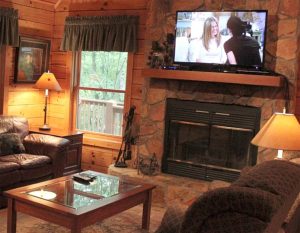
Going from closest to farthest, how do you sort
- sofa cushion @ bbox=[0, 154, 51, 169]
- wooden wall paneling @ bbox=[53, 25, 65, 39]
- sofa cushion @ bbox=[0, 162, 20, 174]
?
sofa cushion @ bbox=[0, 162, 20, 174], sofa cushion @ bbox=[0, 154, 51, 169], wooden wall paneling @ bbox=[53, 25, 65, 39]

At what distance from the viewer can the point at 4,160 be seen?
4.41m

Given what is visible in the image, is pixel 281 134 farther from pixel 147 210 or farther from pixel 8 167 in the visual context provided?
pixel 8 167

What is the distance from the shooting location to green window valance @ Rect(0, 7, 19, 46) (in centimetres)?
527

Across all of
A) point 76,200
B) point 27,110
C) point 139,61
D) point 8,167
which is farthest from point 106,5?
point 76,200

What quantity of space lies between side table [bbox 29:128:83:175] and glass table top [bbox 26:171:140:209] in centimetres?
155

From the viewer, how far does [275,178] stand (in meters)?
1.73

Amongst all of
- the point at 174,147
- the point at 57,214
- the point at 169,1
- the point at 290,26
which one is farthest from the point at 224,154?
the point at 57,214

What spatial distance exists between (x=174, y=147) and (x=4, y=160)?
1952mm

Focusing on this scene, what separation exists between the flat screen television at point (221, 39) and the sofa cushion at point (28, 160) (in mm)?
1892

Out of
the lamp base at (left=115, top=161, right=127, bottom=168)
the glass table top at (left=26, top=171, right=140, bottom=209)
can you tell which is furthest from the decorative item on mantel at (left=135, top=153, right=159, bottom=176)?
the glass table top at (left=26, top=171, right=140, bottom=209)

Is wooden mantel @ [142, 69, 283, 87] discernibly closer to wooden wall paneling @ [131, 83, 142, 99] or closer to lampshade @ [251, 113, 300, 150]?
wooden wall paneling @ [131, 83, 142, 99]

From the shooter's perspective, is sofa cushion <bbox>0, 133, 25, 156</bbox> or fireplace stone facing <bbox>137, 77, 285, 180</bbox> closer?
fireplace stone facing <bbox>137, 77, 285, 180</bbox>

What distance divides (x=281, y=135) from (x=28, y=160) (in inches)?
107

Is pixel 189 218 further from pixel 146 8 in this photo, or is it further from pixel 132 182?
pixel 146 8
